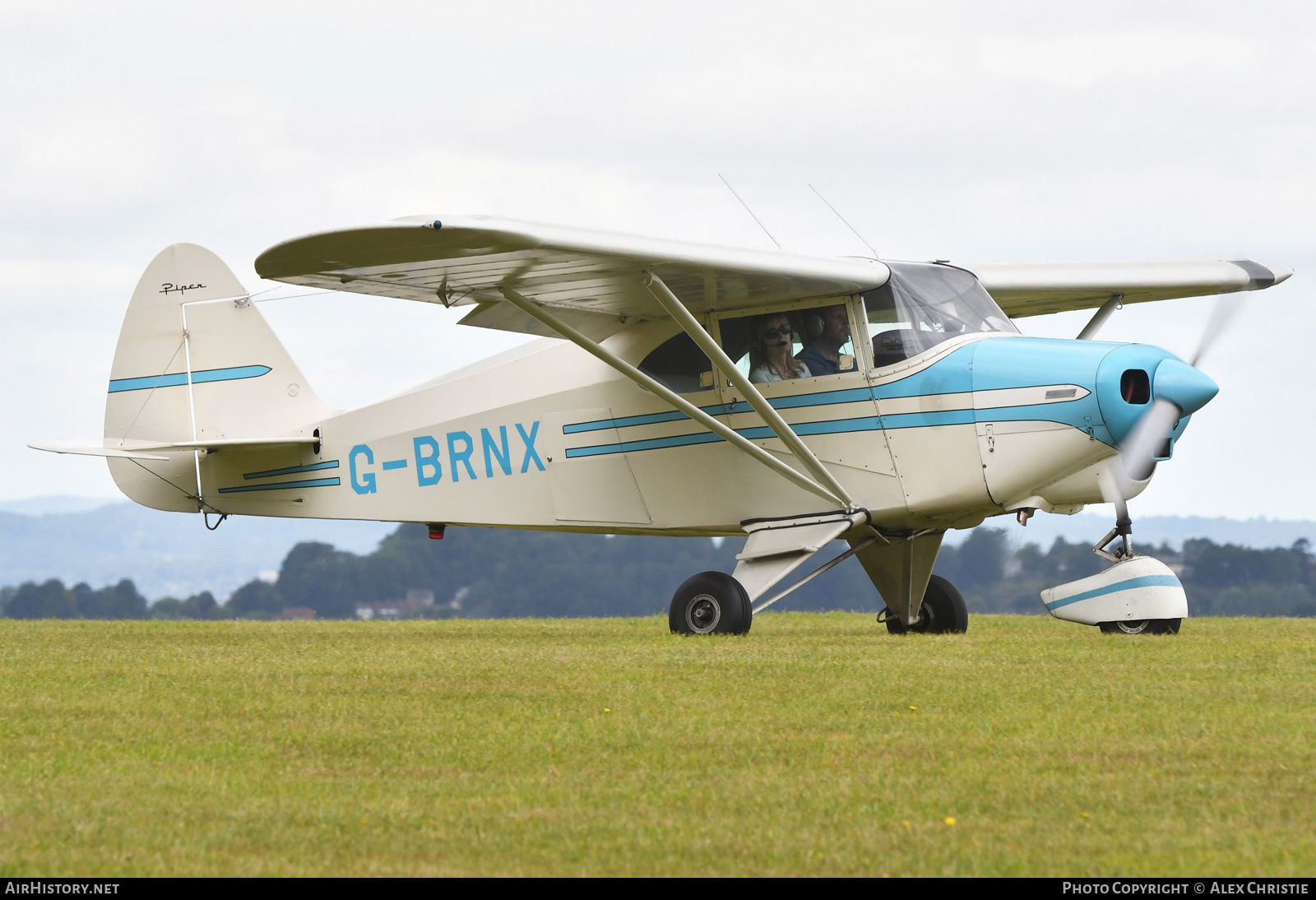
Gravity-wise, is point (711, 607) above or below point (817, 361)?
below

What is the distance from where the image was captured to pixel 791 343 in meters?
12.6

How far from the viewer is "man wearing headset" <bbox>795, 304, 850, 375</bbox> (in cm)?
1235

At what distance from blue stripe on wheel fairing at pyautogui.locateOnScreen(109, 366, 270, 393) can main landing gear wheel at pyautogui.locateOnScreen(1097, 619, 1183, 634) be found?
878 cm

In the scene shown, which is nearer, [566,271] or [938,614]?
[566,271]

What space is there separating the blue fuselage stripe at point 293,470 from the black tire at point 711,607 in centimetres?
430

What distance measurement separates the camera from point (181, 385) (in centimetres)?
1570

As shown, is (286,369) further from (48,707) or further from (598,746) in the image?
(598,746)

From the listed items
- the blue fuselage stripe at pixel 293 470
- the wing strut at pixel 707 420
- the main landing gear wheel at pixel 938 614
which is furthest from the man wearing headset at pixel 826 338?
the blue fuselage stripe at pixel 293 470

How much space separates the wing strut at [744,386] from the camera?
37.8ft

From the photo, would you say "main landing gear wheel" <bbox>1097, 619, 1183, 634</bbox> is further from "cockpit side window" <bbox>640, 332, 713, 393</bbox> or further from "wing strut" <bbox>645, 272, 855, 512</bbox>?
"cockpit side window" <bbox>640, 332, 713, 393</bbox>

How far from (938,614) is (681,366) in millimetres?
3186

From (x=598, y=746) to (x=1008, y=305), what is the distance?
32.1 feet

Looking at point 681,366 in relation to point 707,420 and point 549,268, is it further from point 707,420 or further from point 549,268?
point 549,268

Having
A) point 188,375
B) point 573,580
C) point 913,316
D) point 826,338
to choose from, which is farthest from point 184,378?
point 573,580
